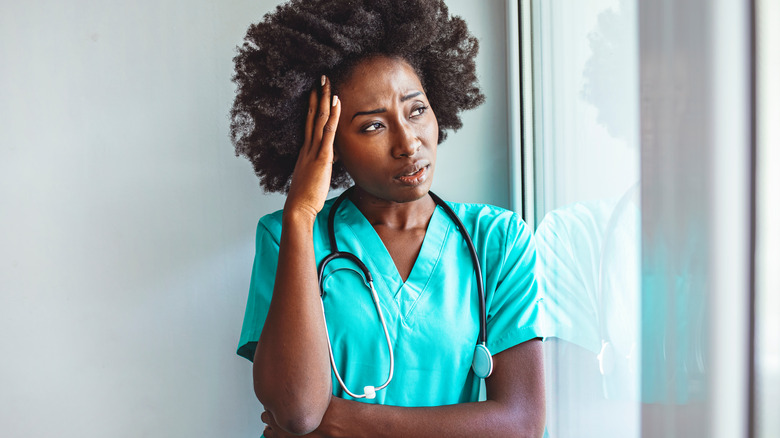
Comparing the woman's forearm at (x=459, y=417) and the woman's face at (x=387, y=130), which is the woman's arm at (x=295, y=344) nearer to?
the woman's forearm at (x=459, y=417)

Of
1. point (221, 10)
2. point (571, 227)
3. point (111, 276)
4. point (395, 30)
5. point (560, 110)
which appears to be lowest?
point (111, 276)

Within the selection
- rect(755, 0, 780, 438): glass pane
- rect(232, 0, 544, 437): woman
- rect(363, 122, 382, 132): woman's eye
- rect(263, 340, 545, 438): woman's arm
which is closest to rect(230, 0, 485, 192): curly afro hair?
rect(232, 0, 544, 437): woman

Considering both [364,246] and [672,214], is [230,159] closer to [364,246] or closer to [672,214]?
[364,246]

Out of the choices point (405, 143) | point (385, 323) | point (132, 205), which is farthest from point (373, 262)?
point (132, 205)

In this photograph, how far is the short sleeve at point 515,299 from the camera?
1.04 meters

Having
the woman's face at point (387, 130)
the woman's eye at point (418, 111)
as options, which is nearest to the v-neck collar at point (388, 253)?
the woman's face at point (387, 130)

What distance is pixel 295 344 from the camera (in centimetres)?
95

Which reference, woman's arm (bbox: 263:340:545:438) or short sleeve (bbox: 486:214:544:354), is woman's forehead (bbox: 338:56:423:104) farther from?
woman's arm (bbox: 263:340:545:438)

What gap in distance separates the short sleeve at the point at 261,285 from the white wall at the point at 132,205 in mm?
353

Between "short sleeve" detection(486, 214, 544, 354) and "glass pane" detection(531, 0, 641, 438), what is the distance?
9cm

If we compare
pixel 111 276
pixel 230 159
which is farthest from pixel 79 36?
pixel 111 276

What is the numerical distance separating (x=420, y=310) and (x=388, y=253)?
5.0 inches

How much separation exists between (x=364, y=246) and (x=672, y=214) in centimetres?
63

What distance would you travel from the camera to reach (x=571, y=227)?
117 cm
